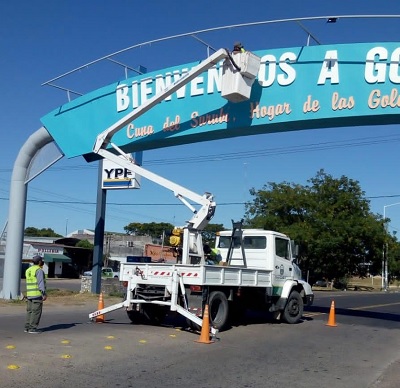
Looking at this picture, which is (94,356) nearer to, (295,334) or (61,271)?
(295,334)

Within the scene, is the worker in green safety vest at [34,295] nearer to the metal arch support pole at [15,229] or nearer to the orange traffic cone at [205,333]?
the orange traffic cone at [205,333]

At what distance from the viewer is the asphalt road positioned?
845cm

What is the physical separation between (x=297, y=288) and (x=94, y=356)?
373 inches

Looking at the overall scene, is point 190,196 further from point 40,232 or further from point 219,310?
point 40,232

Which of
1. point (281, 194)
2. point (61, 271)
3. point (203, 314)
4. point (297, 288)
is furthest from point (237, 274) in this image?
point (61, 271)

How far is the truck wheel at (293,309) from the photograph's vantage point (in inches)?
679

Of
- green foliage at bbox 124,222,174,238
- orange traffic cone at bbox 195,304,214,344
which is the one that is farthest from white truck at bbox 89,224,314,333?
green foliage at bbox 124,222,174,238

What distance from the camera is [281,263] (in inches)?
673

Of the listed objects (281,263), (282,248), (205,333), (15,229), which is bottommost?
(205,333)

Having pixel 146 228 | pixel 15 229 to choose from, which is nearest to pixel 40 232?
pixel 146 228

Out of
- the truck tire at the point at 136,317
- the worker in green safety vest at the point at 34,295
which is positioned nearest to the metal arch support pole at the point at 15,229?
the truck tire at the point at 136,317

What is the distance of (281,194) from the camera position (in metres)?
47.7

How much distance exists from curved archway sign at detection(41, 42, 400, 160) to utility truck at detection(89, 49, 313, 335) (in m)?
0.88

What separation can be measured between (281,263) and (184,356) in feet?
23.6
